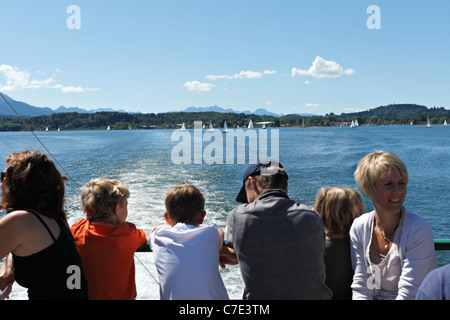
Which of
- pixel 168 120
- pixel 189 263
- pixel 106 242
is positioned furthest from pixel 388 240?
pixel 168 120

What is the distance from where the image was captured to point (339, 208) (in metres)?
2.43

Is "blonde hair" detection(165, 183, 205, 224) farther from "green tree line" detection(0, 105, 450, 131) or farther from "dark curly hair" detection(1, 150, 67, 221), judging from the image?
"green tree line" detection(0, 105, 450, 131)

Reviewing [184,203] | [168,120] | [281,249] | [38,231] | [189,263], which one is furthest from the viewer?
[168,120]

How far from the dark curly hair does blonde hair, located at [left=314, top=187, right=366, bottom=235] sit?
1.56 meters

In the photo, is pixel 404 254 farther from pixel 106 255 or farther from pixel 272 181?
pixel 106 255

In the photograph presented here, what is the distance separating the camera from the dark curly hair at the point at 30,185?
6.50 feet

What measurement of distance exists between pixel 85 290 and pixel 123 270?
12.1 inches

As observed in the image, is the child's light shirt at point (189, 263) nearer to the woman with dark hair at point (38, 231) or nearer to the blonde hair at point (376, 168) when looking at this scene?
the woman with dark hair at point (38, 231)

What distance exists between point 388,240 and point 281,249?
75 cm

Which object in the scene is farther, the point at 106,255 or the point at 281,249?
the point at 106,255

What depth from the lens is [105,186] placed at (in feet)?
7.89

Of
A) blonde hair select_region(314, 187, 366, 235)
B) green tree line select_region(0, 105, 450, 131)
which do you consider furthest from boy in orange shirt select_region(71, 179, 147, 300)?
green tree line select_region(0, 105, 450, 131)

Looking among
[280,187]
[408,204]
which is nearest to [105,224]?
[280,187]

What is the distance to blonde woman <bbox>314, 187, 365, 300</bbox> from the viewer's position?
239 cm
